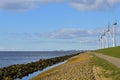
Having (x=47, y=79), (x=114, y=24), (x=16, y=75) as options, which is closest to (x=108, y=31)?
(x=114, y=24)

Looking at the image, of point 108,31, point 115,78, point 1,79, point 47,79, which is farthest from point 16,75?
point 108,31

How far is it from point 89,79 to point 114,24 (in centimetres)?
7255

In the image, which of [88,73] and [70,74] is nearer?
[88,73]

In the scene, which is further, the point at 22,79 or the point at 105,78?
the point at 22,79

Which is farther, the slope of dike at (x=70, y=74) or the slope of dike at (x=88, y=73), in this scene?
the slope of dike at (x=70, y=74)

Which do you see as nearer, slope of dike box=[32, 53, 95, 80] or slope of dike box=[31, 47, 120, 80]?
slope of dike box=[31, 47, 120, 80]

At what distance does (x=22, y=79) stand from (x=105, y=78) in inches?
547

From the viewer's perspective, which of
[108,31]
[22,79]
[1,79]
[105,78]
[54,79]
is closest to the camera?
[105,78]

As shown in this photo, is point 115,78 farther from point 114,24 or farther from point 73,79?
point 114,24

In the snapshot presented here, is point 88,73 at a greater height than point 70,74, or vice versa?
point 88,73

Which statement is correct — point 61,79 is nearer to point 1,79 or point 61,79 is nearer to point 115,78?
point 115,78

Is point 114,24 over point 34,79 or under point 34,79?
over

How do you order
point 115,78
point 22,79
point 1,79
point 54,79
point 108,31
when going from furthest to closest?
point 108,31 → point 22,79 → point 1,79 → point 54,79 → point 115,78

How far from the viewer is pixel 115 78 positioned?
85.9 feet
